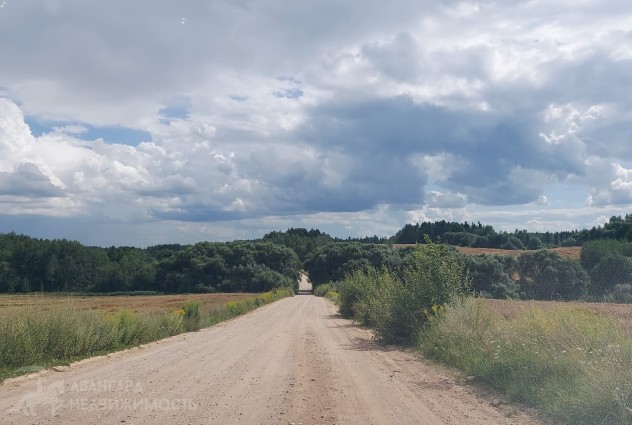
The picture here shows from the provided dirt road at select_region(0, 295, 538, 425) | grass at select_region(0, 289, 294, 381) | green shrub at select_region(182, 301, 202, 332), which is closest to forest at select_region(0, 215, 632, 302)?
green shrub at select_region(182, 301, 202, 332)

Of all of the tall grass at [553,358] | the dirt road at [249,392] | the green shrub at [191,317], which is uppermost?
the tall grass at [553,358]

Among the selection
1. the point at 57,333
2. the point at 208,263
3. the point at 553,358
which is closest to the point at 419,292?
the point at 553,358

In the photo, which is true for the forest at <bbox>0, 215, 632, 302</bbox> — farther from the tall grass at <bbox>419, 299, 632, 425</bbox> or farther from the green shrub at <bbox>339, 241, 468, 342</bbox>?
the tall grass at <bbox>419, 299, 632, 425</bbox>

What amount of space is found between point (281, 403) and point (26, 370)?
805 centimetres

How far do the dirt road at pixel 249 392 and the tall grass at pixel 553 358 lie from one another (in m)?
0.66

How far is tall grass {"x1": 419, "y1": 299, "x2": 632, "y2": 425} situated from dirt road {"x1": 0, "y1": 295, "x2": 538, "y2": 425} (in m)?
0.66

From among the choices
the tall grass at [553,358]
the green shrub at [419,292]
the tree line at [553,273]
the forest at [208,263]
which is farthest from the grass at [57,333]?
the forest at [208,263]

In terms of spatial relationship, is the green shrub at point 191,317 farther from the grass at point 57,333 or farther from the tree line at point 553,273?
the tree line at point 553,273

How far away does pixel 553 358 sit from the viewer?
450 inches

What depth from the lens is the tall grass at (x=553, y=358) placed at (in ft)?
29.7

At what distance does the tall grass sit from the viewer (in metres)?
9.04

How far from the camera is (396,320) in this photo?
76.0 feet

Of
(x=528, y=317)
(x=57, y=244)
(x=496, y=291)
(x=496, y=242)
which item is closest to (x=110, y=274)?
(x=57, y=244)

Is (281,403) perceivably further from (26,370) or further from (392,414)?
(26,370)
